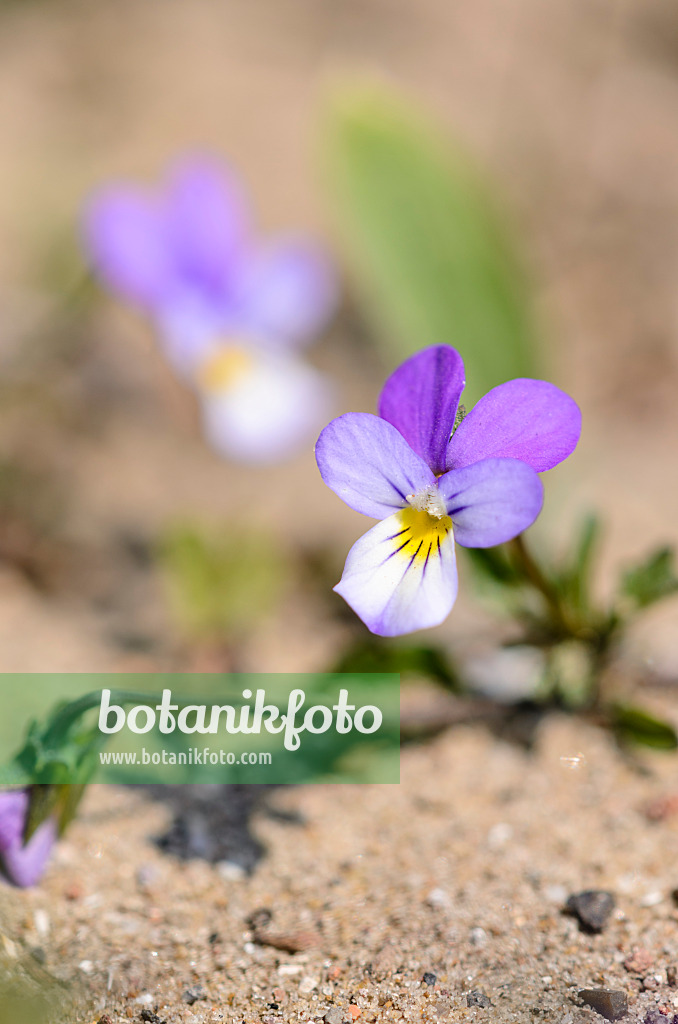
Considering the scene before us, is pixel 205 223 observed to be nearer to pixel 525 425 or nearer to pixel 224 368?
pixel 224 368

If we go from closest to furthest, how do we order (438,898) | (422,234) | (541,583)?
1. (438,898)
2. (541,583)
3. (422,234)

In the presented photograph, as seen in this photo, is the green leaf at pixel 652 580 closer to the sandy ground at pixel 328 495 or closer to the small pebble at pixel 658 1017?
the sandy ground at pixel 328 495

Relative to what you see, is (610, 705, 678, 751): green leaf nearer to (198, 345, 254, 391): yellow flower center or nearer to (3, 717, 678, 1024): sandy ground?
(3, 717, 678, 1024): sandy ground

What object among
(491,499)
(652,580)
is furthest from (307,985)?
(652,580)

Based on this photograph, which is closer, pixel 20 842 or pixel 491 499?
pixel 491 499

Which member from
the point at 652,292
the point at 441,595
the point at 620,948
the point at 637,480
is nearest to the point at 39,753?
the point at 441,595

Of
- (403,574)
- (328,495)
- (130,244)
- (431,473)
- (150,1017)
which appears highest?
(130,244)

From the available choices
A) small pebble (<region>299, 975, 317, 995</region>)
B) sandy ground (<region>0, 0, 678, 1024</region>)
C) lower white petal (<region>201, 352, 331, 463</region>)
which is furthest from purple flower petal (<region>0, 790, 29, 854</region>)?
lower white petal (<region>201, 352, 331, 463</region>)
